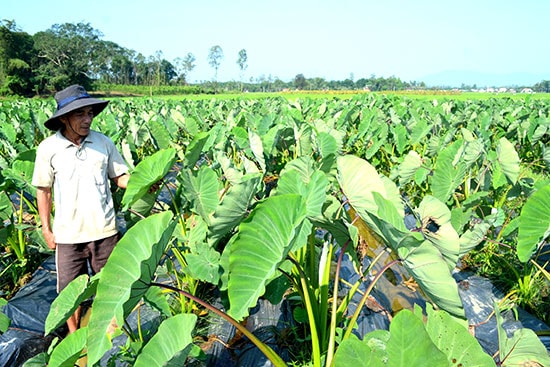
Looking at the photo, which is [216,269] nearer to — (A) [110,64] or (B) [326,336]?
(B) [326,336]

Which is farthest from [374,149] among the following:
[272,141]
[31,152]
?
[31,152]

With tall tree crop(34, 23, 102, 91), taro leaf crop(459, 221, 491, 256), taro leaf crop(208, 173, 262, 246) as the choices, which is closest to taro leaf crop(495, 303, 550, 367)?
taro leaf crop(459, 221, 491, 256)

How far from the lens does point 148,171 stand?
5.73 feet

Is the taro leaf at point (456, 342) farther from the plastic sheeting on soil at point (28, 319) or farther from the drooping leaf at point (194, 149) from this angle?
the plastic sheeting on soil at point (28, 319)

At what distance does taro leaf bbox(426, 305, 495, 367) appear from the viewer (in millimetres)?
972

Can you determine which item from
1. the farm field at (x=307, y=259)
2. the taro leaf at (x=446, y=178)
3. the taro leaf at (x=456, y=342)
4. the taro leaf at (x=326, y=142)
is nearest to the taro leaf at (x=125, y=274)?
the farm field at (x=307, y=259)

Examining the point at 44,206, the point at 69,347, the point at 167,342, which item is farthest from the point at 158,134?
the point at 167,342

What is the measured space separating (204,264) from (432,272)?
913 mm

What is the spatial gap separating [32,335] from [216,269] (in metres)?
1.12

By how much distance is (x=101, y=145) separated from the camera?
78.7 inches

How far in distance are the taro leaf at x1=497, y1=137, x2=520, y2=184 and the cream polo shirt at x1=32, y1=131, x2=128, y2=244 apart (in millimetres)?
2238

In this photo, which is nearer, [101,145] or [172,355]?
[172,355]

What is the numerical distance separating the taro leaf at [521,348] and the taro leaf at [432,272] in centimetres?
14

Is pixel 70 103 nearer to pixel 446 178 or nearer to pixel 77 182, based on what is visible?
pixel 77 182
